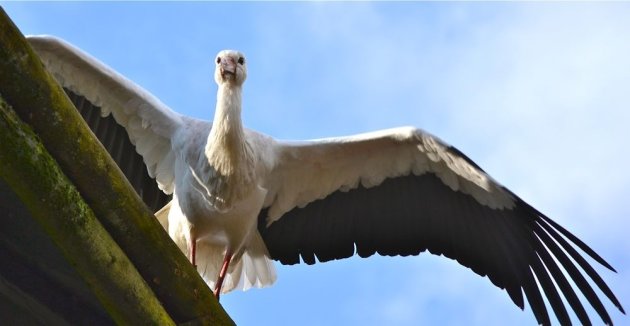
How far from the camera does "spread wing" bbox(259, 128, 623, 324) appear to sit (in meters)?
7.29

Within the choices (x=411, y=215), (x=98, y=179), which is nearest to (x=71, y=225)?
(x=98, y=179)

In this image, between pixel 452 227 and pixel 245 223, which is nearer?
pixel 245 223

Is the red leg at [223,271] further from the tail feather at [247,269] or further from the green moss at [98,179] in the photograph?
the green moss at [98,179]

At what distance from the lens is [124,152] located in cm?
768

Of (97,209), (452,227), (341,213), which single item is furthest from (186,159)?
(97,209)

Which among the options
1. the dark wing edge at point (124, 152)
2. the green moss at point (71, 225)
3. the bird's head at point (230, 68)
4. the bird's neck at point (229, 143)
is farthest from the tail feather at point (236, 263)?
the green moss at point (71, 225)

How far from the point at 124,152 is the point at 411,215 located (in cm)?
197

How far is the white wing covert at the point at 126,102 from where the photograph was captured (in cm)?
732

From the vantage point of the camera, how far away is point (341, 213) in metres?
7.89

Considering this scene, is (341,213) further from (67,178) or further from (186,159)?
(67,178)

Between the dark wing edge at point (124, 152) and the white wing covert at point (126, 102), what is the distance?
2.9 inches

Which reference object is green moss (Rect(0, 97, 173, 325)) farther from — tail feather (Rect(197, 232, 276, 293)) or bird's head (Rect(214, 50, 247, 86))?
tail feather (Rect(197, 232, 276, 293))

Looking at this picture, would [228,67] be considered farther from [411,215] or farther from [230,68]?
[411,215]

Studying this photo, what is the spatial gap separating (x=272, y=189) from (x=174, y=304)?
2.60 m
